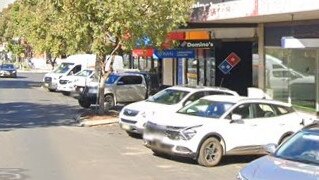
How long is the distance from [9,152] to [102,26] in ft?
30.0

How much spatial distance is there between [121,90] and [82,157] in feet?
46.0

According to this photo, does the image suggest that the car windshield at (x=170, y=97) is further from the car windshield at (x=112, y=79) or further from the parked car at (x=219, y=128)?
the car windshield at (x=112, y=79)

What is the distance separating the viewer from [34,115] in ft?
82.8

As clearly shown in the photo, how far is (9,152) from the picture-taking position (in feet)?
49.0

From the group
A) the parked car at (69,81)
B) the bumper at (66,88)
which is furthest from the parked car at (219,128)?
the bumper at (66,88)

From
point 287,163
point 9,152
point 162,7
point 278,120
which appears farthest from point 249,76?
point 287,163

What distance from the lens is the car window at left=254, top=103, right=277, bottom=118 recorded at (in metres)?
15.0

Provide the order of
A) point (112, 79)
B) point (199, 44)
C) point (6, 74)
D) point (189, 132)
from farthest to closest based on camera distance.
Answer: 1. point (6, 74)
2. point (199, 44)
3. point (112, 79)
4. point (189, 132)

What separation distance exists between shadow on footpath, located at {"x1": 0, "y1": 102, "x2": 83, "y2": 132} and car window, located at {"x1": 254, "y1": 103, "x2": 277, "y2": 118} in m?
8.89

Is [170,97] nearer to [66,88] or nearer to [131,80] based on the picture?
[131,80]

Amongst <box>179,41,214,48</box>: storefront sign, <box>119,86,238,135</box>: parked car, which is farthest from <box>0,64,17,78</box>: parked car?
<box>119,86,238,135</box>: parked car

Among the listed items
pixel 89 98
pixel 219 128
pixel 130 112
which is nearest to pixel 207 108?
pixel 219 128

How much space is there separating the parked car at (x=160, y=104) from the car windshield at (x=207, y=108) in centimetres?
229

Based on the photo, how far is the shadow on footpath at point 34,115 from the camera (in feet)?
71.8
